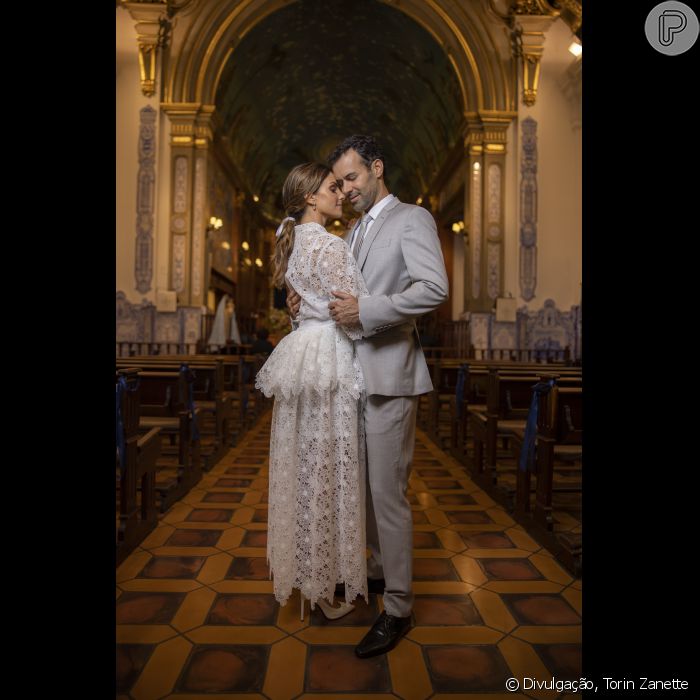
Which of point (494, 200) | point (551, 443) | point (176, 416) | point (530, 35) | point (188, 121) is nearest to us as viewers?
point (551, 443)

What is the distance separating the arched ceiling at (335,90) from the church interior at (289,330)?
0.08 m

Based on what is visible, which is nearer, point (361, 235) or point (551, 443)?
point (361, 235)

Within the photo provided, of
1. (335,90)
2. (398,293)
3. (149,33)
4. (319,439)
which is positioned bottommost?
(319,439)

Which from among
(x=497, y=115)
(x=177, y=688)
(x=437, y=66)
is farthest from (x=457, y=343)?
(x=177, y=688)

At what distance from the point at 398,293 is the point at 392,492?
0.77 meters

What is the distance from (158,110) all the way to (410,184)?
13025 mm

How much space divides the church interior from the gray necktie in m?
1.55

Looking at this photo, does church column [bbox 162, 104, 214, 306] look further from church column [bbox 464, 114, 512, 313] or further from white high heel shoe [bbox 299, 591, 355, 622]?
white high heel shoe [bbox 299, 591, 355, 622]

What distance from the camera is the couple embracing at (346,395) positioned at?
2070 mm

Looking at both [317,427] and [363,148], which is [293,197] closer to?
[363,148]

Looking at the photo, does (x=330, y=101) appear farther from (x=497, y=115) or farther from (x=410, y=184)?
(x=497, y=115)

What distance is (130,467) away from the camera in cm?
308

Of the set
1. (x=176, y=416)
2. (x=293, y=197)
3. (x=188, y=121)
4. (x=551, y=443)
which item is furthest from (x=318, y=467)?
(x=188, y=121)
